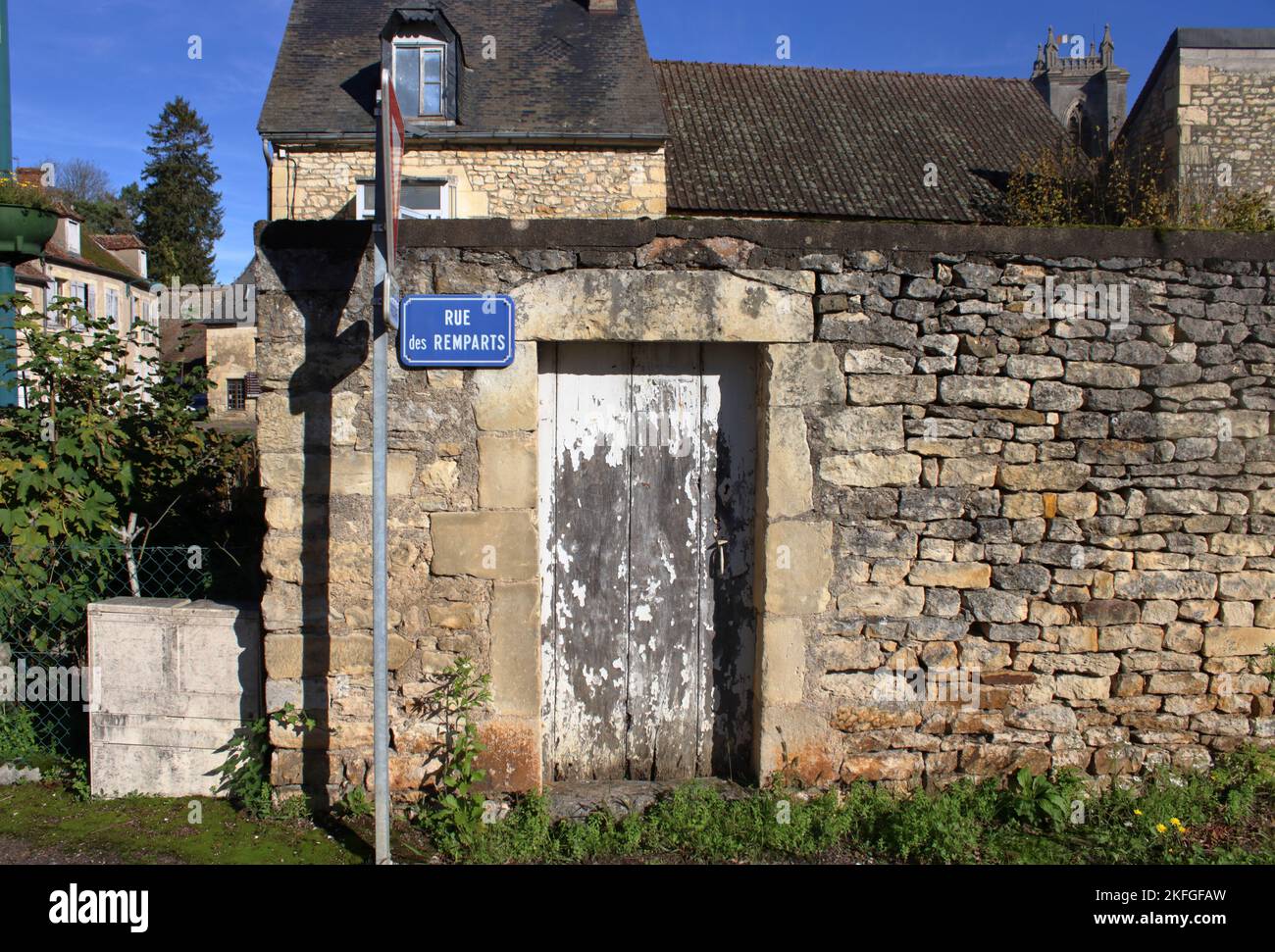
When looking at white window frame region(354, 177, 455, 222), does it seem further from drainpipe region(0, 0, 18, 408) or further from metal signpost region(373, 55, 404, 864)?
metal signpost region(373, 55, 404, 864)

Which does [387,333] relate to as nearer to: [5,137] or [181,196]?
[5,137]

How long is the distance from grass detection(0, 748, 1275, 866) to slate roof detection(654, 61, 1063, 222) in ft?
35.5

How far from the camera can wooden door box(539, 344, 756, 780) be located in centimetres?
399

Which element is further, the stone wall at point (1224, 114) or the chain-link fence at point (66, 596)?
the stone wall at point (1224, 114)

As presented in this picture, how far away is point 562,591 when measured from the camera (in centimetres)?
399

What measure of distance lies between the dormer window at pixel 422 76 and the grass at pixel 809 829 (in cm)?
1190

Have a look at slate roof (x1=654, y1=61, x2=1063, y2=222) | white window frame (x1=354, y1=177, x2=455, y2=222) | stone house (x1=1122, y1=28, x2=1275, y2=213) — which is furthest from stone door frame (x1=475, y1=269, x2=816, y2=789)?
stone house (x1=1122, y1=28, x2=1275, y2=213)

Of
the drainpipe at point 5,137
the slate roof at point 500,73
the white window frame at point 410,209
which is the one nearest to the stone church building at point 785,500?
the drainpipe at point 5,137

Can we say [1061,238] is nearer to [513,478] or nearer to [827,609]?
[827,609]

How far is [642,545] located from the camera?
4.01 m

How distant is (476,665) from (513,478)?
35.0 inches

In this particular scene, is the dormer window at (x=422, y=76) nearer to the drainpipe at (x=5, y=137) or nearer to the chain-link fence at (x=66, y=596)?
the drainpipe at (x=5, y=137)

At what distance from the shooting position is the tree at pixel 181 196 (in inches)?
1414

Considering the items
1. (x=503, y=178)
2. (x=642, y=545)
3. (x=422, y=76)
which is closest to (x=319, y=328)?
(x=642, y=545)
